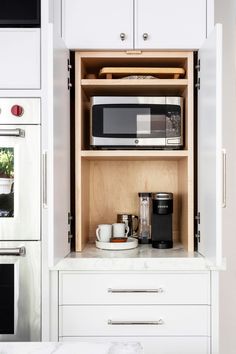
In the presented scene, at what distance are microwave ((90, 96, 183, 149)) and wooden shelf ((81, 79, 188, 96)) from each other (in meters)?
0.07

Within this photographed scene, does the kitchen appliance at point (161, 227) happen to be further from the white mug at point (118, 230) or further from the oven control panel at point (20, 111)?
the oven control panel at point (20, 111)

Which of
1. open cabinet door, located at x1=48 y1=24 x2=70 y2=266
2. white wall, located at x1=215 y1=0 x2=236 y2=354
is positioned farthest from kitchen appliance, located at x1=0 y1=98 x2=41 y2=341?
white wall, located at x1=215 y1=0 x2=236 y2=354

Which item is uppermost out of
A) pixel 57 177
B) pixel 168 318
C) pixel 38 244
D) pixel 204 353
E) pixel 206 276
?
pixel 57 177

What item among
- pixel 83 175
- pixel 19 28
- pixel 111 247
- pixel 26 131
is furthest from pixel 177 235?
pixel 19 28

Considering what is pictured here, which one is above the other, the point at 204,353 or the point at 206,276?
the point at 206,276

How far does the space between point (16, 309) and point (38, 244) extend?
0.30m

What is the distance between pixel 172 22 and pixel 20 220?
115 cm

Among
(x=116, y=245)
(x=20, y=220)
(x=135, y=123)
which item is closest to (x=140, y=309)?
(x=116, y=245)

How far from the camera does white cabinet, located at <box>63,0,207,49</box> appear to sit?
201cm

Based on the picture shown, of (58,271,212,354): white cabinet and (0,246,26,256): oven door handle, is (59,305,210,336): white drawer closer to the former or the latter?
(58,271,212,354): white cabinet

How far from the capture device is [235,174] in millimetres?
2492

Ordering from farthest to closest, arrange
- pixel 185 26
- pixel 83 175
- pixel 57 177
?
pixel 83 175 → pixel 185 26 → pixel 57 177

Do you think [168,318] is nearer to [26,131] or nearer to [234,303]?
[234,303]

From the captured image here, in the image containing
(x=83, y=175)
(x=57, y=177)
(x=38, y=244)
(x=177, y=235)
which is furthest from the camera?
(x=177, y=235)
